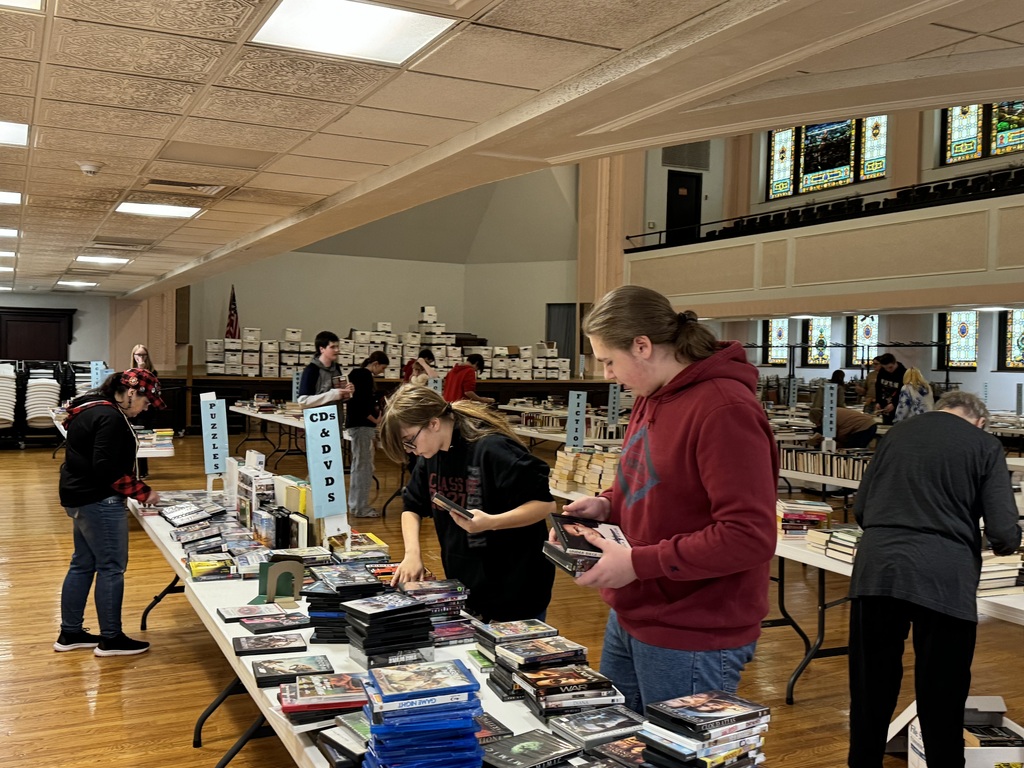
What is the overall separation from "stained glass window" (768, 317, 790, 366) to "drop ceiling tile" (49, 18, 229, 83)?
20932 mm

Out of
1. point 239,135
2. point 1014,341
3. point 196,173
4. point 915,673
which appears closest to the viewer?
point 915,673

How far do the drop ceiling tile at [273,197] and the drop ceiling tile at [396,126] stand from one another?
204 cm

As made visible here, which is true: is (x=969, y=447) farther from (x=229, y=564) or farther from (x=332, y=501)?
(x=229, y=564)

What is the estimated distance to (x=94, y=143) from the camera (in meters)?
→ 5.21

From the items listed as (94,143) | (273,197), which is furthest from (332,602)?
(273,197)

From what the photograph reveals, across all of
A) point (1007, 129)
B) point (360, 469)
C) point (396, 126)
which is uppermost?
point (1007, 129)

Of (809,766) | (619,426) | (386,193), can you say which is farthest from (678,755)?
(619,426)

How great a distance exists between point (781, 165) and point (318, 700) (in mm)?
22013

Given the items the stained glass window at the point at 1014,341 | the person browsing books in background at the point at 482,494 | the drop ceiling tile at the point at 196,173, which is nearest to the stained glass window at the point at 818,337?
the stained glass window at the point at 1014,341

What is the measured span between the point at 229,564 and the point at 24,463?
9.97m

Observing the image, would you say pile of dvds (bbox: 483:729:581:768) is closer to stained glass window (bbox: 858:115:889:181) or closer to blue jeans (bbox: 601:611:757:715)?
blue jeans (bbox: 601:611:757:715)

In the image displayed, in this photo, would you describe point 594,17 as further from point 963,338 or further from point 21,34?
point 963,338

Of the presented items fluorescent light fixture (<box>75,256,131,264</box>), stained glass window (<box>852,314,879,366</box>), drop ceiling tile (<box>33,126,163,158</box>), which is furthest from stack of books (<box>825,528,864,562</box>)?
stained glass window (<box>852,314,879,366</box>)

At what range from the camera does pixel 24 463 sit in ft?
40.5
